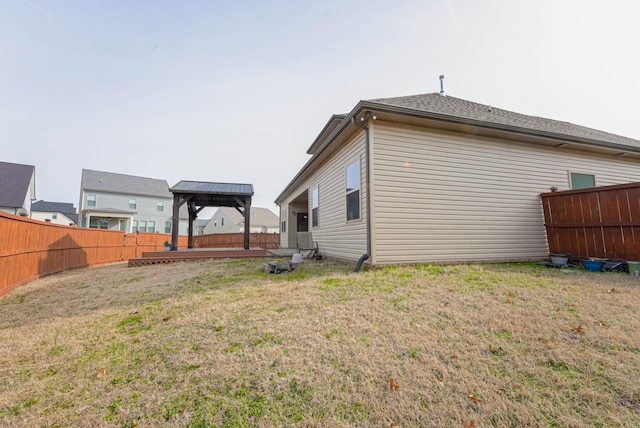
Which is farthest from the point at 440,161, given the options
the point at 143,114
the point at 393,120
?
the point at 143,114

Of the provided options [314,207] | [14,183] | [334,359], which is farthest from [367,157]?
[14,183]

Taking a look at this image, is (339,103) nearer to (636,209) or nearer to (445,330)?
(636,209)

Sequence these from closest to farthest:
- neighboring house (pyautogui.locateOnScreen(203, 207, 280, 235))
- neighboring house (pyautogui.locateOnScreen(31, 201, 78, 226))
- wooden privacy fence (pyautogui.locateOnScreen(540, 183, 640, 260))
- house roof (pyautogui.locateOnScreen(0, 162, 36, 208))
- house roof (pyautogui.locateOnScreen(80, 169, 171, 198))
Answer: wooden privacy fence (pyautogui.locateOnScreen(540, 183, 640, 260))
house roof (pyautogui.locateOnScreen(0, 162, 36, 208))
house roof (pyautogui.locateOnScreen(80, 169, 171, 198))
neighboring house (pyautogui.locateOnScreen(31, 201, 78, 226))
neighboring house (pyautogui.locateOnScreen(203, 207, 280, 235))

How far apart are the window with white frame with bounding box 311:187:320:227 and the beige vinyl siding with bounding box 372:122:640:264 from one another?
4.45 meters

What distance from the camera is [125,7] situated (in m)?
6.53

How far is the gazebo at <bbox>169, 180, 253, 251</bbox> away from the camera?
9.95 metres

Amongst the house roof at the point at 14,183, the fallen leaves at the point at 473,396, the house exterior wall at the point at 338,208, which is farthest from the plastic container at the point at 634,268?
the house roof at the point at 14,183

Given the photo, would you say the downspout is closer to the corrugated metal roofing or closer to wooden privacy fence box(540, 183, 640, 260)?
wooden privacy fence box(540, 183, 640, 260)

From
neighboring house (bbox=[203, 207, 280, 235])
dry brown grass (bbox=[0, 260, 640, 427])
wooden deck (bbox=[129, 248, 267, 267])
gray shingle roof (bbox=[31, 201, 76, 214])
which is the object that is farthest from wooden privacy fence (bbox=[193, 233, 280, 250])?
gray shingle roof (bbox=[31, 201, 76, 214])

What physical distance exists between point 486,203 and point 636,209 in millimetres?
2572

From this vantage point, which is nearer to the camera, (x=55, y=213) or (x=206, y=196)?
(x=206, y=196)

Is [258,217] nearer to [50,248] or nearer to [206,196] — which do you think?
[206,196]

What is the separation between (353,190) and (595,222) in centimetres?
550

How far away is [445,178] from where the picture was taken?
637 cm
